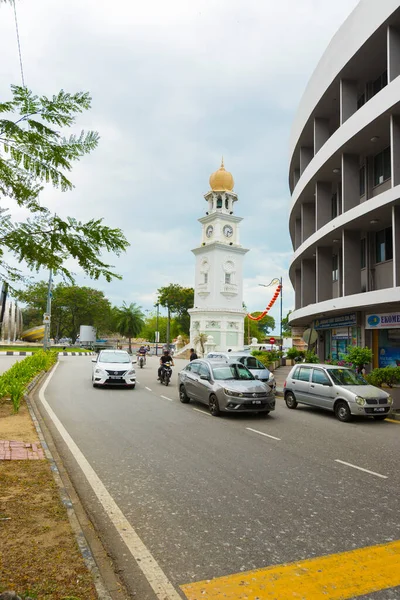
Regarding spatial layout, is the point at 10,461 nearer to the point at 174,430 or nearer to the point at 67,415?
the point at 174,430

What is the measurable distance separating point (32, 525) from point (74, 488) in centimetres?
149

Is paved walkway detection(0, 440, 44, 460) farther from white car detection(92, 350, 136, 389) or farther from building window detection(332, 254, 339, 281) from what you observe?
building window detection(332, 254, 339, 281)

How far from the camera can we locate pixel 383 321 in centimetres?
1930

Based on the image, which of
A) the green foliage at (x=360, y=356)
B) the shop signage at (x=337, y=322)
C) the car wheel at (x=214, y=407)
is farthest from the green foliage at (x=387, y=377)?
the shop signage at (x=337, y=322)

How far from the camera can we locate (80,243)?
413 centimetres

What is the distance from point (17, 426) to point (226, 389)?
209 inches

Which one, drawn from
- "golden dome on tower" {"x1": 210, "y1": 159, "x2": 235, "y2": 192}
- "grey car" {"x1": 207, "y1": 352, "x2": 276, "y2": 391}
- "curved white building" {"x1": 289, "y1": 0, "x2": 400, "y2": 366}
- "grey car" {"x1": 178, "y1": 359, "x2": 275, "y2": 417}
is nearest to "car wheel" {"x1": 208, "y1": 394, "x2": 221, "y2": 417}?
"grey car" {"x1": 178, "y1": 359, "x2": 275, "y2": 417}

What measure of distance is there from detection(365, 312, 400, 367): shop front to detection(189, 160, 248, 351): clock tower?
46071 millimetres

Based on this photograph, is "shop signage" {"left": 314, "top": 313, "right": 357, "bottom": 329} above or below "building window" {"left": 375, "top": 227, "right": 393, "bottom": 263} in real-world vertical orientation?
below

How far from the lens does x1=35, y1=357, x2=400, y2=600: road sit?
4.00m

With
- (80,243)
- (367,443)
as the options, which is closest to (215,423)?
(367,443)

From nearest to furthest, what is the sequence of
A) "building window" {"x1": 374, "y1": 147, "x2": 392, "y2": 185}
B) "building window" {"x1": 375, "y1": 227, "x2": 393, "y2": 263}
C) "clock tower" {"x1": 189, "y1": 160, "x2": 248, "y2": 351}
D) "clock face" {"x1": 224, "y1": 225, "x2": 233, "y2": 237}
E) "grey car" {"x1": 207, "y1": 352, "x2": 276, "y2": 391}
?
1. "grey car" {"x1": 207, "y1": 352, "x2": 276, "y2": 391}
2. "building window" {"x1": 374, "y1": 147, "x2": 392, "y2": 185}
3. "building window" {"x1": 375, "y1": 227, "x2": 393, "y2": 263}
4. "clock tower" {"x1": 189, "y1": 160, "x2": 248, "y2": 351}
5. "clock face" {"x1": 224, "y1": 225, "x2": 233, "y2": 237}

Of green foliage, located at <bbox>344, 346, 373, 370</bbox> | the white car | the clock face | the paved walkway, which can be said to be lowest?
the paved walkway

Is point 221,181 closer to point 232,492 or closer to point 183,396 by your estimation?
point 183,396
